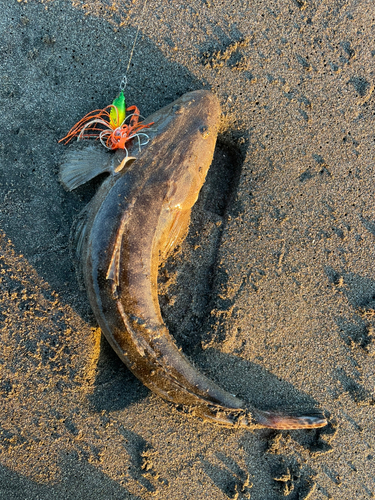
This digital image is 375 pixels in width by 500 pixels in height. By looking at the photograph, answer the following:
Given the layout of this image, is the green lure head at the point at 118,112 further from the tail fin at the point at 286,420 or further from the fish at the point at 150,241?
the tail fin at the point at 286,420

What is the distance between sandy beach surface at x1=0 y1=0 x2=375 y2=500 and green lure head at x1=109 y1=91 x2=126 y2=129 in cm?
29

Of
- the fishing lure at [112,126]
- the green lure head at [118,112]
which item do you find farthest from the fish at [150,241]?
the green lure head at [118,112]

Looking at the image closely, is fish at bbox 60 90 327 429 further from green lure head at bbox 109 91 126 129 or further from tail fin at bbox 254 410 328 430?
green lure head at bbox 109 91 126 129

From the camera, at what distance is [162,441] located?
3426 millimetres

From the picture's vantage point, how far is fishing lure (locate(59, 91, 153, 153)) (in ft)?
10.9

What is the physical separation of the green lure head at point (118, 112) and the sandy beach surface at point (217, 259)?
290mm

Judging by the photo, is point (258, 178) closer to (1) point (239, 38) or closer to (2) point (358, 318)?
(1) point (239, 38)

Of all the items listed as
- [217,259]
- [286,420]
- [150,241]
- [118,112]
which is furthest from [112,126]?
[286,420]

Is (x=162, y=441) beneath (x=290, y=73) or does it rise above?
beneath

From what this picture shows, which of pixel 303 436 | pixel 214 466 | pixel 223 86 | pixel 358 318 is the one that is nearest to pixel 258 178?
pixel 223 86

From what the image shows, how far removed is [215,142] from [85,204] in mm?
1559

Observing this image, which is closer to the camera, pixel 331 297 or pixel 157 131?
pixel 157 131

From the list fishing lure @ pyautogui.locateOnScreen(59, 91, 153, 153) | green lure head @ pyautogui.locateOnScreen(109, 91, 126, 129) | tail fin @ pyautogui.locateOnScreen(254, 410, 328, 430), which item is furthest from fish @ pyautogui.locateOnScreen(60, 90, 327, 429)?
green lure head @ pyautogui.locateOnScreen(109, 91, 126, 129)

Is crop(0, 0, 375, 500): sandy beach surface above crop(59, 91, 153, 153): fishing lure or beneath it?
beneath
